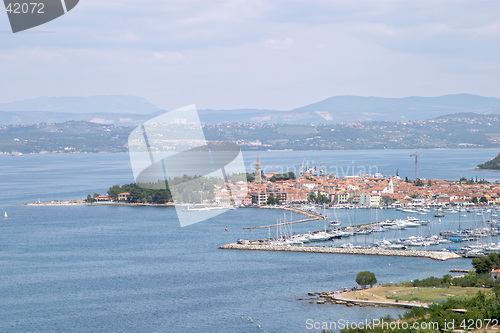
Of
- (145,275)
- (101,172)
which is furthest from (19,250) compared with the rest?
(101,172)

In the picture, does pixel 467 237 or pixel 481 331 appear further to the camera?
pixel 467 237

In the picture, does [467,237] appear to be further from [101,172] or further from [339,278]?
[101,172]

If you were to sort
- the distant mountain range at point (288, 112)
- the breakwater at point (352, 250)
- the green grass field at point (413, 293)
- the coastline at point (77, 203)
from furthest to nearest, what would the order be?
the distant mountain range at point (288, 112)
the coastline at point (77, 203)
the breakwater at point (352, 250)
the green grass field at point (413, 293)

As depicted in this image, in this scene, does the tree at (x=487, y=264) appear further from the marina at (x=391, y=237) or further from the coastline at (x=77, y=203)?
the coastline at (x=77, y=203)

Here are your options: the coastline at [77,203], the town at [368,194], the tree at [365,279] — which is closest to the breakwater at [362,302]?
the tree at [365,279]

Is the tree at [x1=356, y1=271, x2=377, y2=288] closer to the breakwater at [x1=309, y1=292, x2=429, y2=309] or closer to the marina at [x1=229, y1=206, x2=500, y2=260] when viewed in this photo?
the breakwater at [x1=309, y1=292, x2=429, y2=309]

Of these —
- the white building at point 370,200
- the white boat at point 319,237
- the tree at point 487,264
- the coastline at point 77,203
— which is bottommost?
the white building at point 370,200

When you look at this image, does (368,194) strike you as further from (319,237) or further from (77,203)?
A: (77,203)

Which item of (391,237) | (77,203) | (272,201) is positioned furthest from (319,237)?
(77,203)
